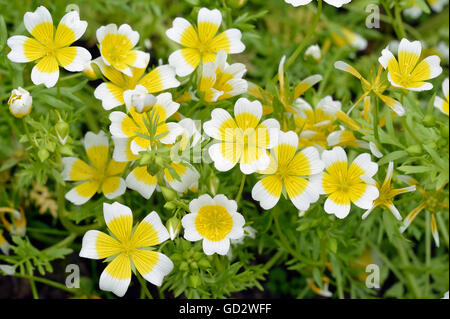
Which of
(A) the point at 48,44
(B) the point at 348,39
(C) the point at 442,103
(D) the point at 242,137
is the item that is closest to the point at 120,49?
(A) the point at 48,44

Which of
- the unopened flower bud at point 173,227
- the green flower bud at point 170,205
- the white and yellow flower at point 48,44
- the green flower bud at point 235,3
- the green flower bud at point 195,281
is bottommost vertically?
the green flower bud at point 195,281

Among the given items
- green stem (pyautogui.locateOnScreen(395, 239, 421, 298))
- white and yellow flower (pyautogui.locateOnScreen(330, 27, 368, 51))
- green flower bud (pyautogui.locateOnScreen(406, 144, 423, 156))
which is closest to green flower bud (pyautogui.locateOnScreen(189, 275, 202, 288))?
green flower bud (pyautogui.locateOnScreen(406, 144, 423, 156))

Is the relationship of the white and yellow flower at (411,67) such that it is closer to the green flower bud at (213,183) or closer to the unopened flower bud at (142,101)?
the green flower bud at (213,183)

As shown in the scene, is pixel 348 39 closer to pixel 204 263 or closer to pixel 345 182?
pixel 345 182

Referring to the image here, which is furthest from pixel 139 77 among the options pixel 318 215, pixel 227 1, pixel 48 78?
pixel 318 215

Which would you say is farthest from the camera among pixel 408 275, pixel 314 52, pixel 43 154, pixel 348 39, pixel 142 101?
pixel 348 39

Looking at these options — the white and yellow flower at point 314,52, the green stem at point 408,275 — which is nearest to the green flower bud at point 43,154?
the white and yellow flower at point 314,52

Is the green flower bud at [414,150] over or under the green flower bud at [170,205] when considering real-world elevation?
over
